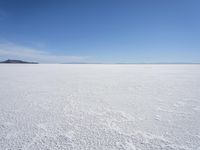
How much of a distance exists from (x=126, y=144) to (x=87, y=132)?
496mm

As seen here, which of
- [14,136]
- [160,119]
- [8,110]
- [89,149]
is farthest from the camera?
[8,110]

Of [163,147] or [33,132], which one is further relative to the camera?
[33,132]

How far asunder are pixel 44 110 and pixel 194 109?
2787 mm

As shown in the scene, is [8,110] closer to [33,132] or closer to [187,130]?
[33,132]

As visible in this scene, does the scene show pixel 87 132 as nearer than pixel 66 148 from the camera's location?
No

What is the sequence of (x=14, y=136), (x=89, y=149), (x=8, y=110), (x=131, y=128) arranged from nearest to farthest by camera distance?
1. (x=89, y=149)
2. (x=14, y=136)
3. (x=131, y=128)
4. (x=8, y=110)

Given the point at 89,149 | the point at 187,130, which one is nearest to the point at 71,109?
the point at 89,149

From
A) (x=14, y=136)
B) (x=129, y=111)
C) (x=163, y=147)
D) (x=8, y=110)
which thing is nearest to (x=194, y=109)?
(x=129, y=111)

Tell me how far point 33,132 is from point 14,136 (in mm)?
196

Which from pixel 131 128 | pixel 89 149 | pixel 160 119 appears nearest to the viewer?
pixel 89 149

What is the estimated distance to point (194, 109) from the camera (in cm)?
225

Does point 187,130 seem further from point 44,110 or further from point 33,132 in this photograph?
point 44,110

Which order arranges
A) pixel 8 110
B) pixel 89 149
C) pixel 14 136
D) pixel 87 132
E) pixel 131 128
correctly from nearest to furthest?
pixel 89 149 < pixel 14 136 < pixel 87 132 < pixel 131 128 < pixel 8 110

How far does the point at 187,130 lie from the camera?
61.9 inches
